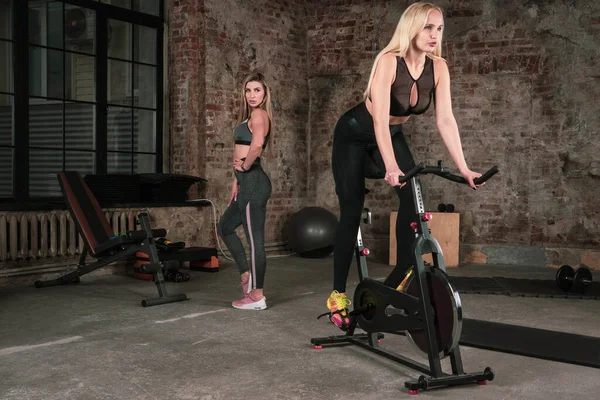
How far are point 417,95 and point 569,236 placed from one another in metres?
5.26

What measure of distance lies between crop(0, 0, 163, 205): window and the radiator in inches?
18.4

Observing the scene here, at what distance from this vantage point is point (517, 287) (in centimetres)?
627

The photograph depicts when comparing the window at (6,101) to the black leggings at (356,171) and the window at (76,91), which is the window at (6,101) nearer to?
the window at (76,91)

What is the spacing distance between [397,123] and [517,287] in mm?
3289

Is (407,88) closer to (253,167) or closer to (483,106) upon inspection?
(253,167)

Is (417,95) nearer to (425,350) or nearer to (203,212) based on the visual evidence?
(425,350)

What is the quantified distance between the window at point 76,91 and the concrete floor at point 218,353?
1.51m

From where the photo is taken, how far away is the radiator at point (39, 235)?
20.2 feet

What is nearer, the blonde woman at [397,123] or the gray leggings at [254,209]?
the blonde woman at [397,123]

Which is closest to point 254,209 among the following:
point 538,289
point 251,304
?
point 251,304

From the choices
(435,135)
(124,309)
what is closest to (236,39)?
A: (435,135)

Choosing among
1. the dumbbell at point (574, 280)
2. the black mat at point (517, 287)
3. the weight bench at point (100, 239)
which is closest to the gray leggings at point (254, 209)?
the weight bench at point (100, 239)

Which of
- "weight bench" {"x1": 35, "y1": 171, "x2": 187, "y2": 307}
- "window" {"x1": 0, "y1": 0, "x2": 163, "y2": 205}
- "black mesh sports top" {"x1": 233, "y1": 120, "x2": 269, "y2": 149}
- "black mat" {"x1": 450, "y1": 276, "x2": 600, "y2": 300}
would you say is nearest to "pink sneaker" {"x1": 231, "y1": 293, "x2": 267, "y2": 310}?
"weight bench" {"x1": 35, "y1": 171, "x2": 187, "y2": 307}

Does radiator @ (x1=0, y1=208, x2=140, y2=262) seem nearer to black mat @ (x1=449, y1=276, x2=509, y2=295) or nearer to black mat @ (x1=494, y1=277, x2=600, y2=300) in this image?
black mat @ (x1=449, y1=276, x2=509, y2=295)
